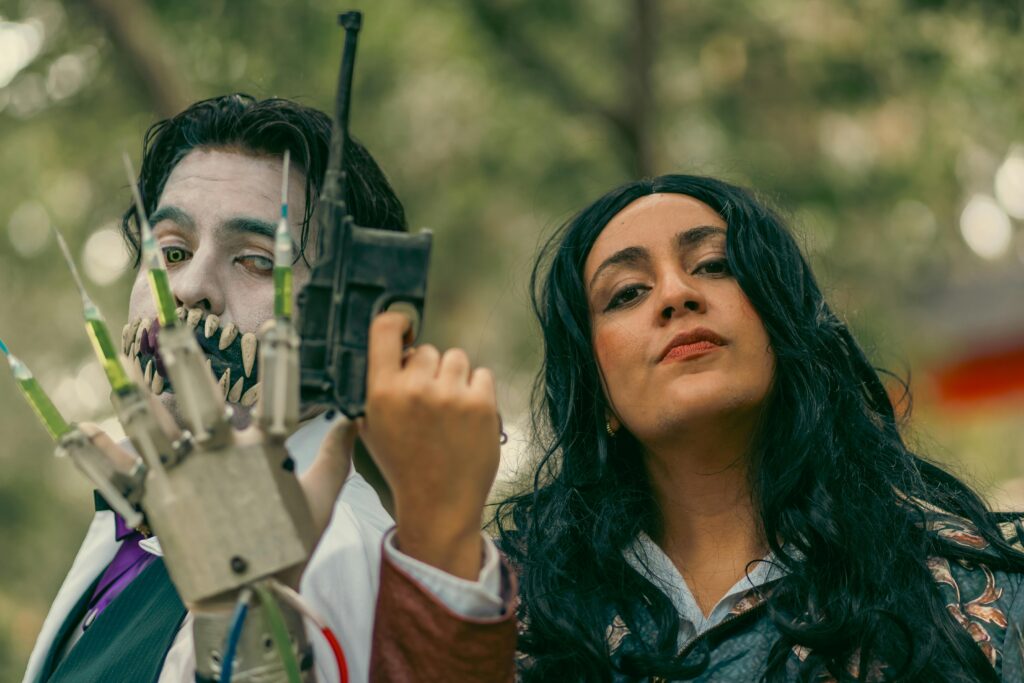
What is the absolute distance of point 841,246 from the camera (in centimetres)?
732

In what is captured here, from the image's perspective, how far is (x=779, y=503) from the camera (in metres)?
2.93

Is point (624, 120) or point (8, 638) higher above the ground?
point (624, 120)

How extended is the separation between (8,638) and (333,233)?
541 cm

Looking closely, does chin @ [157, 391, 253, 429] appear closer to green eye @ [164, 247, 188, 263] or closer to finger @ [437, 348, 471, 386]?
green eye @ [164, 247, 188, 263]

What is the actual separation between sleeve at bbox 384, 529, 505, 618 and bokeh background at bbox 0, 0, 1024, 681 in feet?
13.7

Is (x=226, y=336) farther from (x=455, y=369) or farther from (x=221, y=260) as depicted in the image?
(x=455, y=369)

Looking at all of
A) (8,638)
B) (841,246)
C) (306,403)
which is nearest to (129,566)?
(306,403)

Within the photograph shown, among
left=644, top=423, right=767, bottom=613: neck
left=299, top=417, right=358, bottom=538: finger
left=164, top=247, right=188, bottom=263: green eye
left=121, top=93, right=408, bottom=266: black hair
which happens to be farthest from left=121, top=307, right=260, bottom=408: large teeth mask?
left=644, top=423, right=767, bottom=613: neck

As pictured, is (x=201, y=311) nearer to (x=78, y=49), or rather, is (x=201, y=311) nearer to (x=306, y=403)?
(x=306, y=403)

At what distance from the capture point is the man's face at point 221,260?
270 centimetres

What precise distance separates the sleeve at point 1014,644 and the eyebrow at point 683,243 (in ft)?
3.40

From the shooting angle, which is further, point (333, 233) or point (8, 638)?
point (8, 638)

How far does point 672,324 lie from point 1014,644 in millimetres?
963

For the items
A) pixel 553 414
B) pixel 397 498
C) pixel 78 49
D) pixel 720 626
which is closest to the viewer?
pixel 397 498
